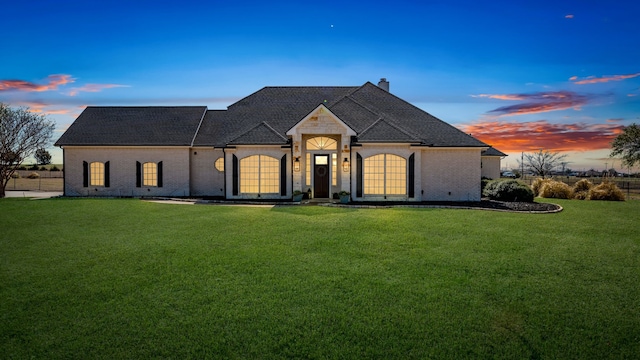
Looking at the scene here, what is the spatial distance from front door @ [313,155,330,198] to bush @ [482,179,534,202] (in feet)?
32.4

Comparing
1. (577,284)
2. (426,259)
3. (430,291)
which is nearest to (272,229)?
(426,259)

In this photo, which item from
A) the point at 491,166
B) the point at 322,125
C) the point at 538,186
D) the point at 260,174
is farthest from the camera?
the point at 491,166

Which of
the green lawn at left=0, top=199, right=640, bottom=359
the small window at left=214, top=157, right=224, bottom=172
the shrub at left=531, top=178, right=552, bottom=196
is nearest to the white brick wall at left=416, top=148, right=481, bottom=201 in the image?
the green lawn at left=0, top=199, right=640, bottom=359

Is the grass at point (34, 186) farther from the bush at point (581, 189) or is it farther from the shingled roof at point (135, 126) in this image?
the bush at point (581, 189)

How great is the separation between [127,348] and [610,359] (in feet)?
21.3

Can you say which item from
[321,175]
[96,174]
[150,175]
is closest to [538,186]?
[321,175]

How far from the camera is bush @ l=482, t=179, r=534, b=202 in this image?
67.4 feet

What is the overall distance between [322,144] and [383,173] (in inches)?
147

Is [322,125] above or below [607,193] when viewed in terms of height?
above

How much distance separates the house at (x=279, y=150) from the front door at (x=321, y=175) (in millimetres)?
56

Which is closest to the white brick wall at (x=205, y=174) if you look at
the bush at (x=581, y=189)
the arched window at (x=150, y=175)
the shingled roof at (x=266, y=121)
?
the shingled roof at (x=266, y=121)

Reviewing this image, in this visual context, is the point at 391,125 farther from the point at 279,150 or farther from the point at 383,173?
the point at 279,150

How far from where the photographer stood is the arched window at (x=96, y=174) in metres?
24.5

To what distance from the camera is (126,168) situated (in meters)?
24.5
